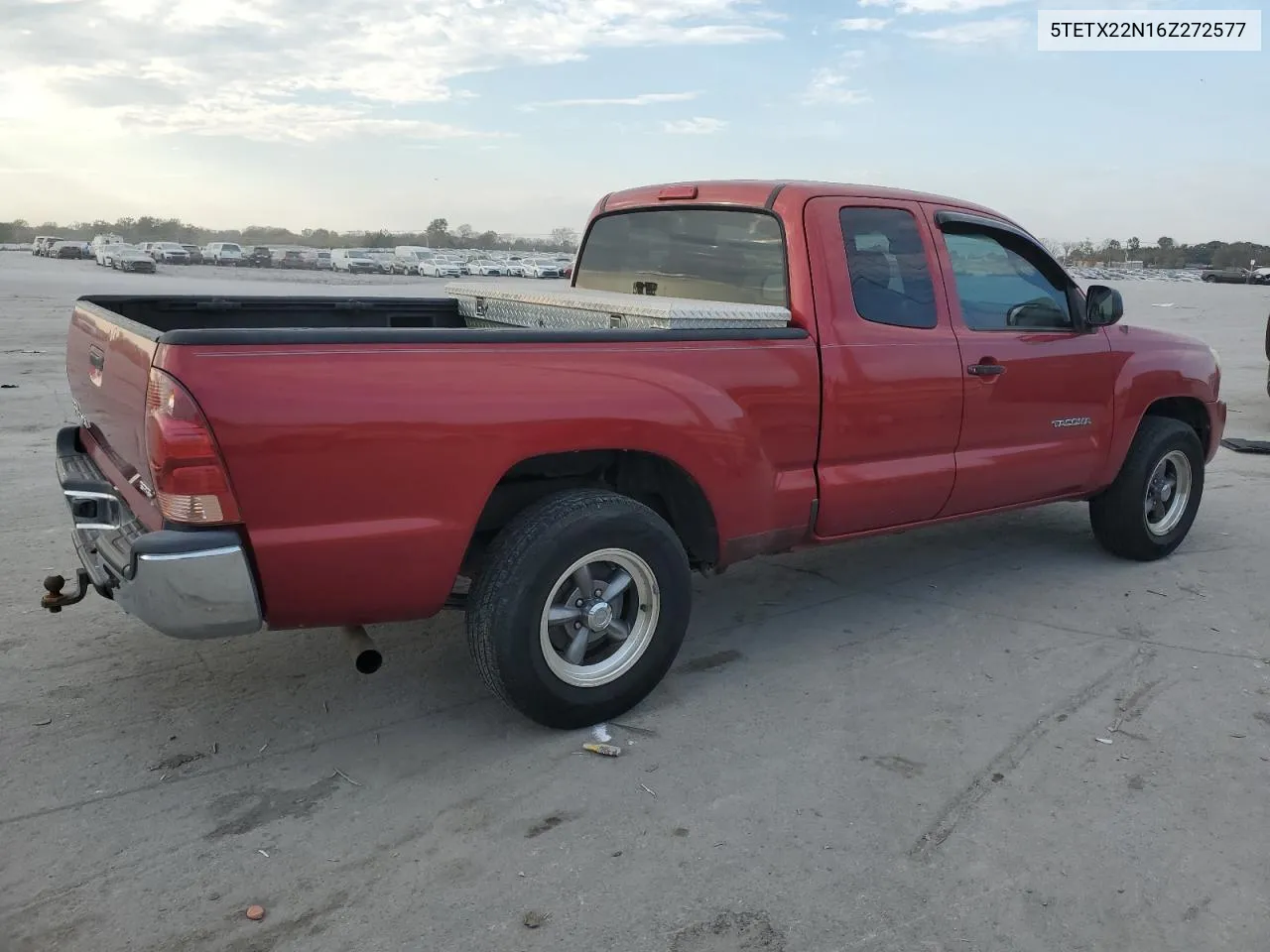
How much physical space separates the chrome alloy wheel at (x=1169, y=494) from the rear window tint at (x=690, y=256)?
2.86 metres

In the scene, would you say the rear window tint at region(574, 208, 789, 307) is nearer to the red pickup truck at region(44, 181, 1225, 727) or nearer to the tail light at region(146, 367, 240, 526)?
the red pickup truck at region(44, 181, 1225, 727)

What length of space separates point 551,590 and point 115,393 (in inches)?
61.3

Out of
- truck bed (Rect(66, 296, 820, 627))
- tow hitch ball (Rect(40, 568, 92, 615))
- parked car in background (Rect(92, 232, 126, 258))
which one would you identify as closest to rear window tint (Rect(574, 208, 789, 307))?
truck bed (Rect(66, 296, 820, 627))

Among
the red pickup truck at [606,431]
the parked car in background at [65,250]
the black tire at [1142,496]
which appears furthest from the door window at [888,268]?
the parked car in background at [65,250]

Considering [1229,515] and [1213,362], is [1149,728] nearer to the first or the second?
[1213,362]

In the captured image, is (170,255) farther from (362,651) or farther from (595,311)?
(362,651)

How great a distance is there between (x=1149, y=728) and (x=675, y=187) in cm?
304

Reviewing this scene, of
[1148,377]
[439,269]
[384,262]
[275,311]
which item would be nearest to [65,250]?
[384,262]

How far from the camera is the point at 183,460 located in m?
2.72

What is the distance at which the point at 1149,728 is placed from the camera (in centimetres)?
362

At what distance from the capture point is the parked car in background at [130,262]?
50.5 meters

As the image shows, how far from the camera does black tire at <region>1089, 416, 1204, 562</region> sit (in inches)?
212

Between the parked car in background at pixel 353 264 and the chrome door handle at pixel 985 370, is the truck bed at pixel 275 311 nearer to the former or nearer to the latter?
the chrome door handle at pixel 985 370

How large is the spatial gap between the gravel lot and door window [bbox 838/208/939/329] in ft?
4.71
